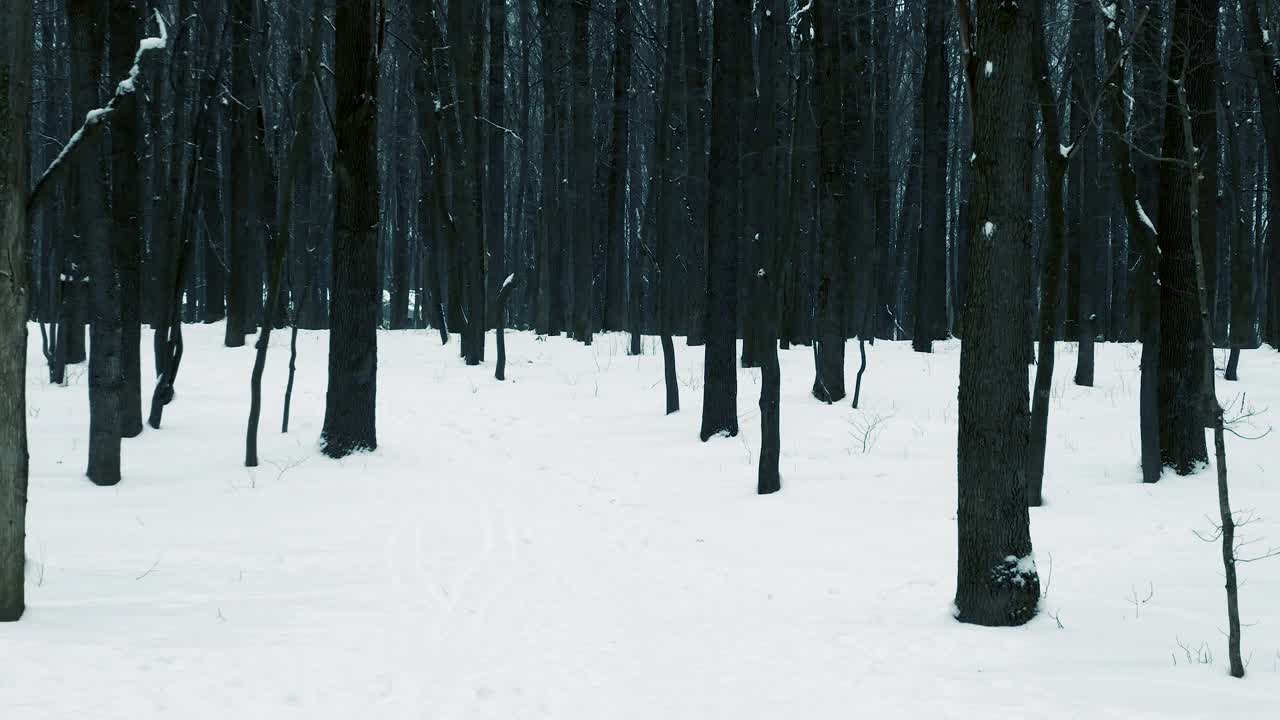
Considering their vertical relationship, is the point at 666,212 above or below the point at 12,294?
above

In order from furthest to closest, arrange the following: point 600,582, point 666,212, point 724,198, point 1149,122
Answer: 1. point 666,212
2. point 724,198
3. point 1149,122
4. point 600,582

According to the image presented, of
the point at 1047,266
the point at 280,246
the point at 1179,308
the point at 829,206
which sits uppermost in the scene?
the point at 829,206

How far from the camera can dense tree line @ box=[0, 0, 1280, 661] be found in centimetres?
522

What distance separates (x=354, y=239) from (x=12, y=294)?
594cm

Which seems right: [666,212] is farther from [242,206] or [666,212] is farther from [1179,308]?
[242,206]

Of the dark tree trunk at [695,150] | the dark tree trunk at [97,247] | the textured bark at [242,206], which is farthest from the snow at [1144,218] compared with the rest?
the textured bark at [242,206]

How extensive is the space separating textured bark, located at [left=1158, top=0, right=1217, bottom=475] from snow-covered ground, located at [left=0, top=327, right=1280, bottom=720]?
17.5 inches

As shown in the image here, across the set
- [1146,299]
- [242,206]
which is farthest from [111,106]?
[242,206]

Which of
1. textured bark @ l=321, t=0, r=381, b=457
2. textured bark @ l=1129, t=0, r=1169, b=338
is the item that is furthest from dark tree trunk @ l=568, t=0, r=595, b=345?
textured bark @ l=1129, t=0, r=1169, b=338

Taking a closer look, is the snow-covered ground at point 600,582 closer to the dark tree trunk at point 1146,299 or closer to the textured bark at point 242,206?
the dark tree trunk at point 1146,299

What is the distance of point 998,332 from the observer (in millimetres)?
5207

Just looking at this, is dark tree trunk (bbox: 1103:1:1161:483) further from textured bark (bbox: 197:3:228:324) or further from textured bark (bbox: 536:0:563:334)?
textured bark (bbox: 536:0:563:334)

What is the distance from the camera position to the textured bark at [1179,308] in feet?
30.1

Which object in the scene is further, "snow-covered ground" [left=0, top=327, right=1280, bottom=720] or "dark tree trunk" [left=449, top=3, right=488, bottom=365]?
"dark tree trunk" [left=449, top=3, right=488, bottom=365]
